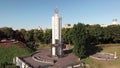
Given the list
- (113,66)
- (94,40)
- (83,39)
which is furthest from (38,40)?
(113,66)

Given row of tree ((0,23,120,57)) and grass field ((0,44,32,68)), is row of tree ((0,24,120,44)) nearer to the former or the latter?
row of tree ((0,23,120,57))

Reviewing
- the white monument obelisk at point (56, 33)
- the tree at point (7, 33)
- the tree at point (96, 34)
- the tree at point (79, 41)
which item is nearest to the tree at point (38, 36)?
the tree at point (7, 33)

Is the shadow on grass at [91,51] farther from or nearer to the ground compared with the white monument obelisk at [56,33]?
nearer to the ground

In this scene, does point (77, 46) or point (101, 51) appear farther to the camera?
point (101, 51)

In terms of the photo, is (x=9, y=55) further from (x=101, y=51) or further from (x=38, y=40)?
(x=38, y=40)

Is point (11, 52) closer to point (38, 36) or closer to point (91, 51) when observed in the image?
point (91, 51)

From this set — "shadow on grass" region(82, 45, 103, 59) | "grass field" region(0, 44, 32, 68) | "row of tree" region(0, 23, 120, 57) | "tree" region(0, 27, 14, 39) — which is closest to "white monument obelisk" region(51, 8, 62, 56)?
"row of tree" region(0, 23, 120, 57)

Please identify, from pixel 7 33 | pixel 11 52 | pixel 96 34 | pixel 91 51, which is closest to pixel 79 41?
pixel 91 51

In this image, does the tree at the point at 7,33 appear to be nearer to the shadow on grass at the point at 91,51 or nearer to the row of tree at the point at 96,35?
the row of tree at the point at 96,35

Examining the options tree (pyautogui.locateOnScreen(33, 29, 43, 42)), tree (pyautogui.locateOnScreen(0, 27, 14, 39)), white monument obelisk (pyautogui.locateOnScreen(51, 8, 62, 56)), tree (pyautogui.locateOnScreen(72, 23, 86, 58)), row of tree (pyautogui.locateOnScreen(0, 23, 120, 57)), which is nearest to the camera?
tree (pyautogui.locateOnScreen(72, 23, 86, 58))
